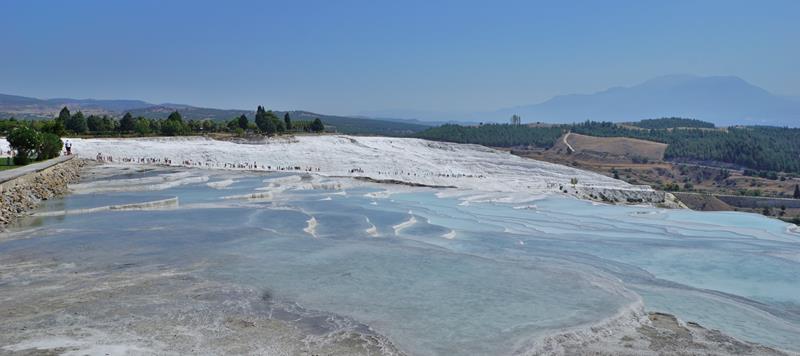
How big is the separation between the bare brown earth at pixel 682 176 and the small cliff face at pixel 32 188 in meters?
50.7

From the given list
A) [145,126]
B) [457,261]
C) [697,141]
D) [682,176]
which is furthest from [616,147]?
[457,261]

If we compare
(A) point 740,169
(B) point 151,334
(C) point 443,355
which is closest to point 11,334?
(B) point 151,334

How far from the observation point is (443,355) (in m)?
11.1

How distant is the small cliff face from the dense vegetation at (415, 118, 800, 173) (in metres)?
95.4

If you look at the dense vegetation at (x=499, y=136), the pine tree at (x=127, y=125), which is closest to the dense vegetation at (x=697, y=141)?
the dense vegetation at (x=499, y=136)

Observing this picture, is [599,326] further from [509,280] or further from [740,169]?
[740,169]

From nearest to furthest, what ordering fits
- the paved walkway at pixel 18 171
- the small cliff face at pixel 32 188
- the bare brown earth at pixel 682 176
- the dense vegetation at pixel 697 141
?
the small cliff face at pixel 32 188 → the paved walkway at pixel 18 171 → the bare brown earth at pixel 682 176 → the dense vegetation at pixel 697 141

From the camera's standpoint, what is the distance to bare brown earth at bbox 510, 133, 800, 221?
2296 inches

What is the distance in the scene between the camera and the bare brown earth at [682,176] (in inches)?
2296

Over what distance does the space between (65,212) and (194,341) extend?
64.8ft

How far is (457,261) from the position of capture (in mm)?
19219

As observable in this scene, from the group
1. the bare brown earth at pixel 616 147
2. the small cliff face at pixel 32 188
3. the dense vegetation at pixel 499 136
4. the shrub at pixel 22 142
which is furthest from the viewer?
the dense vegetation at pixel 499 136

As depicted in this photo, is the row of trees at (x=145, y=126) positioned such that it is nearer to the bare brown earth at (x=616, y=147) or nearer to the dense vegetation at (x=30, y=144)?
the dense vegetation at (x=30, y=144)

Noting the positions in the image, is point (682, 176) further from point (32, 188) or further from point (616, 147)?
point (32, 188)
